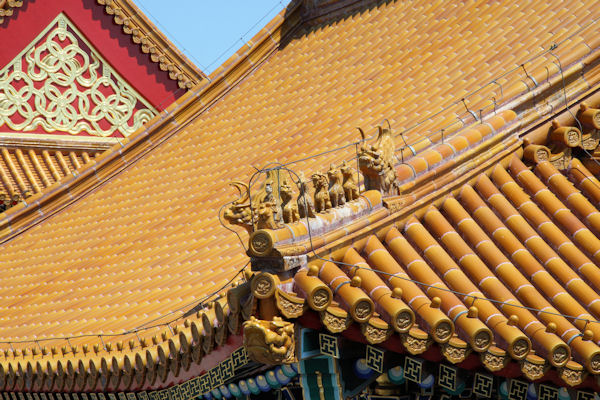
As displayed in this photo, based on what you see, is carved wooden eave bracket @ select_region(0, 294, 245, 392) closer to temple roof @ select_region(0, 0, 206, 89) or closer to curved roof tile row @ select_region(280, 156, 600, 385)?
curved roof tile row @ select_region(280, 156, 600, 385)

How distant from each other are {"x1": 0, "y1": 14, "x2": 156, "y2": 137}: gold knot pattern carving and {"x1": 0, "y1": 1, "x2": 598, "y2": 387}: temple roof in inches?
93.3

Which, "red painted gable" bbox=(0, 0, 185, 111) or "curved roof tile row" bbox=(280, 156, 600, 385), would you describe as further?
"red painted gable" bbox=(0, 0, 185, 111)

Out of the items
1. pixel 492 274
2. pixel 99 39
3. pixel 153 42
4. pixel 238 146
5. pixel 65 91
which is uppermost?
pixel 153 42

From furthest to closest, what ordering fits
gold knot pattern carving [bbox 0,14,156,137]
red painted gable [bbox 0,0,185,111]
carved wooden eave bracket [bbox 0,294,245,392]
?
red painted gable [bbox 0,0,185,111] → gold knot pattern carving [bbox 0,14,156,137] → carved wooden eave bracket [bbox 0,294,245,392]

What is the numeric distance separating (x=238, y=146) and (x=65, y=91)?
4.47 meters

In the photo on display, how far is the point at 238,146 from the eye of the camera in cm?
1155

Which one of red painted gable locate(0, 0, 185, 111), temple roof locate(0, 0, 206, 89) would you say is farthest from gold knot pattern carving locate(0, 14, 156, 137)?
temple roof locate(0, 0, 206, 89)

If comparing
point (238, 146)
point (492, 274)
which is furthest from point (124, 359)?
point (238, 146)

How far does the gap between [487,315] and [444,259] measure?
2.11ft

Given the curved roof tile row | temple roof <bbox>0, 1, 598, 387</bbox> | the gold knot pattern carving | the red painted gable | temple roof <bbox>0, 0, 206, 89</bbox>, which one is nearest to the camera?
the curved roof tile row

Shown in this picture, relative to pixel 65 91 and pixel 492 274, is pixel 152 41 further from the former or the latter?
pixel 492 274

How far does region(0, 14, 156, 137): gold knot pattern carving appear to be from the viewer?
14469 millimetres

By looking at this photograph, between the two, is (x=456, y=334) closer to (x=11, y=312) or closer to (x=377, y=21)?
(x=11, y=312)

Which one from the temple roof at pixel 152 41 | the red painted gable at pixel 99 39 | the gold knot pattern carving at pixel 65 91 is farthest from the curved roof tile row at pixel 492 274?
the red painted gable at pixel 99 39
